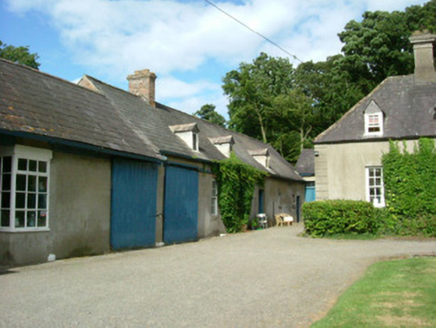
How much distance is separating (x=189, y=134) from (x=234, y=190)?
3987 mm

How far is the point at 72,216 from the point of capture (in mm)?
12672

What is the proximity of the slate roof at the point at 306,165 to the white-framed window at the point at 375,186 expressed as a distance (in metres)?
17.1

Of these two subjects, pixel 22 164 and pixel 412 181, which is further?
pixel 412 181

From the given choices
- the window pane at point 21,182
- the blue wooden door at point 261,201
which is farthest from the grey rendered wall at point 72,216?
the blue wooden door at point 261,201

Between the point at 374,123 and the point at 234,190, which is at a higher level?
the point at 374,123

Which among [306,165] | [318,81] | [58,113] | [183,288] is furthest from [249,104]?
[183,288]

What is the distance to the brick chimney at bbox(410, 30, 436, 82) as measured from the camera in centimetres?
2164

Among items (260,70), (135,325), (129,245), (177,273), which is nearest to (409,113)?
(129,245)

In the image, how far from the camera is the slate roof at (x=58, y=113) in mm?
11617

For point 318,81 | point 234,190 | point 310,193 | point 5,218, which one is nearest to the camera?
point 5,218

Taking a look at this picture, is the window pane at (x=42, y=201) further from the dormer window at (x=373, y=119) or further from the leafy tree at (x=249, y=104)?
the leafy tree at (x=249, y=104)

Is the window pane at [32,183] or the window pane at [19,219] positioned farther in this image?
the window pane at [32,183]

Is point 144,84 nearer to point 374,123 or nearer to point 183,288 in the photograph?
point 374,123

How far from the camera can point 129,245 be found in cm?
1502
